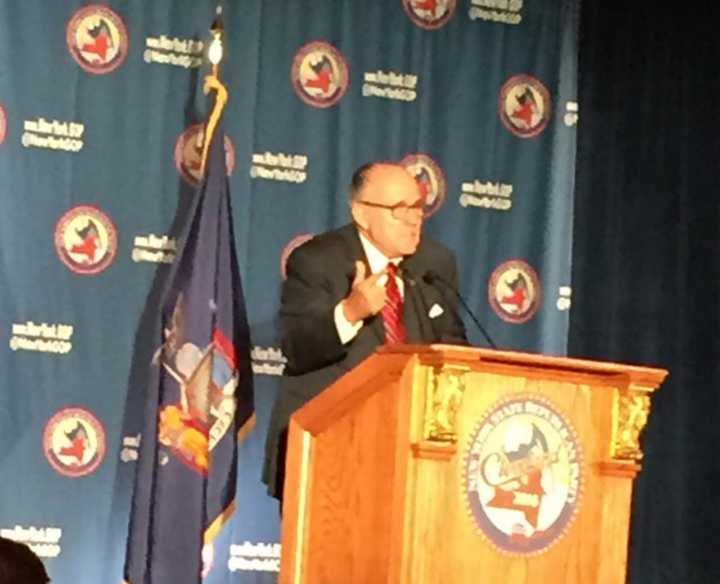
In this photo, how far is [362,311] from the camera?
3.75 m

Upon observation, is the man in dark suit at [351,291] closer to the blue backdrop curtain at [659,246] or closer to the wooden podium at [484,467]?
the wooden podium at [484,467]

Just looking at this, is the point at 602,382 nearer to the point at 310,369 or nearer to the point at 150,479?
the point at 310,369

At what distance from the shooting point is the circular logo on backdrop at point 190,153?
525 cm

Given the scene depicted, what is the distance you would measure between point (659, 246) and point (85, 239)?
2063mm

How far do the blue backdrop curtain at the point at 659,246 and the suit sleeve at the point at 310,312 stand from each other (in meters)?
1.76

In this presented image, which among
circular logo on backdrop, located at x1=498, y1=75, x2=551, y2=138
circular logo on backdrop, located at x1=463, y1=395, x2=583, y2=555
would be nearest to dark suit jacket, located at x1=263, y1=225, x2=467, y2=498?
circular logo on backdrop, located at x1=463, y1=395, x2=583, y2=555

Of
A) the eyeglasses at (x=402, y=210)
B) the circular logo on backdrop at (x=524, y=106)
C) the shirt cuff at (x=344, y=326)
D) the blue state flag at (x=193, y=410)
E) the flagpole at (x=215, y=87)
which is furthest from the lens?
the circular logo on backdrop at (x=524, y=106)

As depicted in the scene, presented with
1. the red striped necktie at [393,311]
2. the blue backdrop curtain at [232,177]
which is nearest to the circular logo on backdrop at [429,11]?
the blue backdrop curtain at [232,177]

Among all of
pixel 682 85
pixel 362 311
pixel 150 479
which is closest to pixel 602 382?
pixel 362 311

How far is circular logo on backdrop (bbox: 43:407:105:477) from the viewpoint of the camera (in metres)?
5.05

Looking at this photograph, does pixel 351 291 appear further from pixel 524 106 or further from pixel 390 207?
pixel 524 106

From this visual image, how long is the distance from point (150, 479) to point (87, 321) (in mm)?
754

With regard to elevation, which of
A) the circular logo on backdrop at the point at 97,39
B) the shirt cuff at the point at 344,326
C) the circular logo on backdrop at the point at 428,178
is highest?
the circular logo on backdrop at the point at 97,39

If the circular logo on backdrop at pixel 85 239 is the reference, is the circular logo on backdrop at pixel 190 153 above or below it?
above
